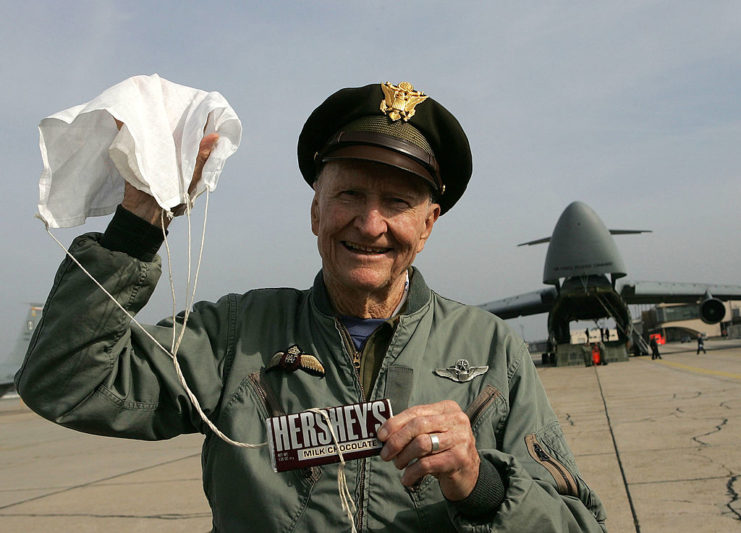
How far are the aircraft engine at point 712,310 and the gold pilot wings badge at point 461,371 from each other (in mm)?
26615

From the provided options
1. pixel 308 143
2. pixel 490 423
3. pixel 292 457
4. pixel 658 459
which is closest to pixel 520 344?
pixel 490 423

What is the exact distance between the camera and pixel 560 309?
22188 mm

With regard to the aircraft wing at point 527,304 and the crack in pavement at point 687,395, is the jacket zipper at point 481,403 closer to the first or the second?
the crack in pavement at point 687,395

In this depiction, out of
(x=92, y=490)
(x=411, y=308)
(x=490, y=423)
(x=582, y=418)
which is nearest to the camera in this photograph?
(x=490, y=423)

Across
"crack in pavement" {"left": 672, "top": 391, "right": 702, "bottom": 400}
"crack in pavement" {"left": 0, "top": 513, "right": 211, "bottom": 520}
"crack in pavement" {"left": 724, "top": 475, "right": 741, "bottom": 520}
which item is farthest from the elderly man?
"crack in pavement" {"left": 672, "top": 391, "right": 702, "bottom": 400}

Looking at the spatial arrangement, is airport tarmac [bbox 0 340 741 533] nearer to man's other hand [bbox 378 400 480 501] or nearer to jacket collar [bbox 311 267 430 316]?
jacket collar [bbox 311 267 430 316]

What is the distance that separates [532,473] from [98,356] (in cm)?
113

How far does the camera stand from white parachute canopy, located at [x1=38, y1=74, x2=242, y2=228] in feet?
4.49

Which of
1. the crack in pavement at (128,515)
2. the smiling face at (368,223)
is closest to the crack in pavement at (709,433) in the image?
the crack in pavement at (128,515)

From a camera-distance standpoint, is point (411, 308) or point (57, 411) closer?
point (57, 411)

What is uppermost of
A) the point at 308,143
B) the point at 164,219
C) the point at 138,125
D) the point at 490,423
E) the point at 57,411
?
the point at 308,143

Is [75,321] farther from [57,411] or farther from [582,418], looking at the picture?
[582,418]

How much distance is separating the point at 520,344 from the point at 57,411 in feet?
4.24

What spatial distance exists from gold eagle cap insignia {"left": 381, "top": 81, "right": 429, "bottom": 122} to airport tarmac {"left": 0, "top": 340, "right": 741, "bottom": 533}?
2.75 meters
